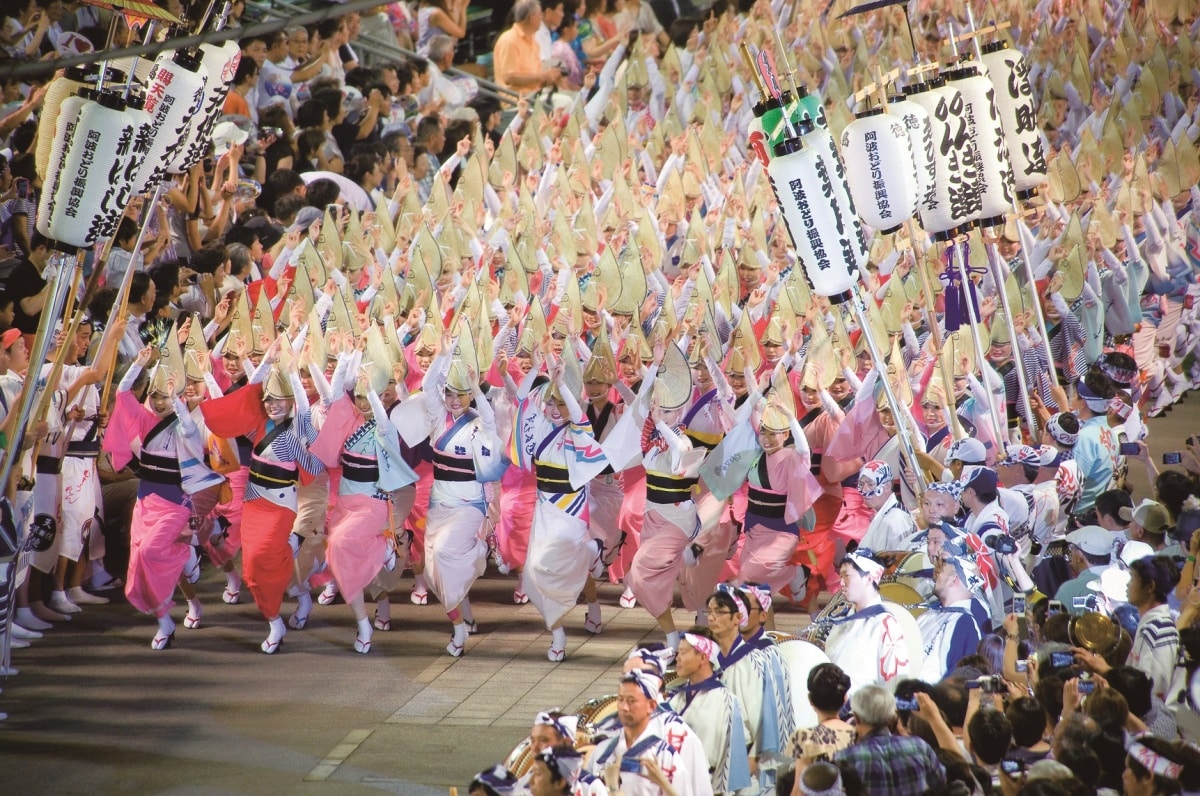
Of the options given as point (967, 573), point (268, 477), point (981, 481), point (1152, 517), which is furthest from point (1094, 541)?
point (268, 477)

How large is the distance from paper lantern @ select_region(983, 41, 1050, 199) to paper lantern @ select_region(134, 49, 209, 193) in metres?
4.05

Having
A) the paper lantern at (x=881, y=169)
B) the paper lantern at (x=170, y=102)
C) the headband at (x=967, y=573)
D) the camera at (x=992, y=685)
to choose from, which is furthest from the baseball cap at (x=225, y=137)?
the camera at (x=992, y=685)

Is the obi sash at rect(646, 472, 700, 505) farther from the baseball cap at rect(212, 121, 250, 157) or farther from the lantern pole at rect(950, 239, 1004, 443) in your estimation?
the baseball cap at rect(212, 121, 250, 157)

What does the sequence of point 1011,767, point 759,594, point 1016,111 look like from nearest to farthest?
point 1011,767 < point 759,594 < point 1016,111

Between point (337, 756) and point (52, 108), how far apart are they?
10.9ft

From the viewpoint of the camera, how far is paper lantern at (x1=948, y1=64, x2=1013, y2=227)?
832 centimetres

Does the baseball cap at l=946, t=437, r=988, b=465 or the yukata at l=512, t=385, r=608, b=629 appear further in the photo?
the yukata at l=512, t=385, r=608, b=629

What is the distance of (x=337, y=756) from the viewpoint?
749 centimetres

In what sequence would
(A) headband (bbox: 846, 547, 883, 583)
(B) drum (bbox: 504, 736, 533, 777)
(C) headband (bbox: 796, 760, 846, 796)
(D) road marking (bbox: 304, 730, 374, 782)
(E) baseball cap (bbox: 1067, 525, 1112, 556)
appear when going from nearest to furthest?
1. (C) headband (bbox: 796, 760, 846, 796)
2. (B) drum (bbox: 504, 736, 533, 777)
3. (A) headband (bbox: 846, 547, 883, 583)
4. (E) baseball cap (bbox: 1067, 525, 1112, 556)
5. (D) road marking (bbox: 304, 730, 374, 782)

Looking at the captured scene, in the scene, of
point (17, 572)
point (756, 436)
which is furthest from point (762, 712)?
point (17, 572)

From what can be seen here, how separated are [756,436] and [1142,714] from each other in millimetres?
3447

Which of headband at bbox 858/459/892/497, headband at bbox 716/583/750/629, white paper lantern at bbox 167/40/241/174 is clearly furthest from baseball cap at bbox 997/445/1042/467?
white paper lantern at bbox 167/40/241/174

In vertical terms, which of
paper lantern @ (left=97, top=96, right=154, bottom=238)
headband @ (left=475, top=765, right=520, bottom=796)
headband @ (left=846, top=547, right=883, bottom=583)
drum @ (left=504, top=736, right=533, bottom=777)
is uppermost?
paper lantern @ (left=97, top=96, right=154, bottom=238)

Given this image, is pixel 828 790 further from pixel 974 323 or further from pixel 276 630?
pixel 276 630
